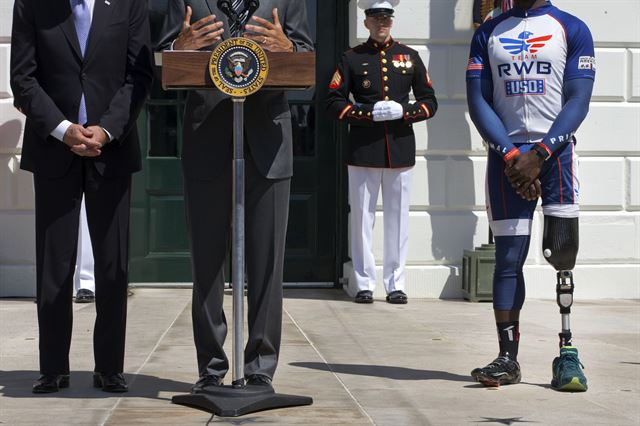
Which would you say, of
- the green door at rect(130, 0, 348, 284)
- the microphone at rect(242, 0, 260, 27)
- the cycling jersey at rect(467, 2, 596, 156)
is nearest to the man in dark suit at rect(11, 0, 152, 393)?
the microphone at rect(242, 0, 260, 27)

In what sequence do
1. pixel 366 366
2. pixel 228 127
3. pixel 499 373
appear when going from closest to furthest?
pixel 228 127 → pixel 499 373 → pixel 366 366

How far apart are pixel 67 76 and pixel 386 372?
209 centimetres

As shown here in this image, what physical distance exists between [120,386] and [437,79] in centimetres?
528

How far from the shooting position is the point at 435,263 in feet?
32.6

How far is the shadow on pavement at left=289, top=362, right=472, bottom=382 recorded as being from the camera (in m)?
5.80

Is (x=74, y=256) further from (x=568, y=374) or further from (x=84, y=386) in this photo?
(x=568, y=374)

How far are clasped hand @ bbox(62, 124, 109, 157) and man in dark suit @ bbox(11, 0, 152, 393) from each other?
0.02m

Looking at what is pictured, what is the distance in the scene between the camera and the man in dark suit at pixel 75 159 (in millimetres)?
5281

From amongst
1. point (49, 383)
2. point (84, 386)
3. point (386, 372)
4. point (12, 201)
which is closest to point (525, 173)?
point (386, 372)

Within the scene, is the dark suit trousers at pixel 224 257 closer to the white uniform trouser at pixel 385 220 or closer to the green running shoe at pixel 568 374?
the green running shoe at pixel 568 374

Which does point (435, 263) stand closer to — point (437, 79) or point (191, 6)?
point (437, 79)

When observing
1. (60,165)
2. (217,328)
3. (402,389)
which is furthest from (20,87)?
(402,389)

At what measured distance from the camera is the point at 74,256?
5406 mm

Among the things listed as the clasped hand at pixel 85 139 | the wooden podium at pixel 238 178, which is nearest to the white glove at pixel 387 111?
the clasped hand at pixel 85 139
